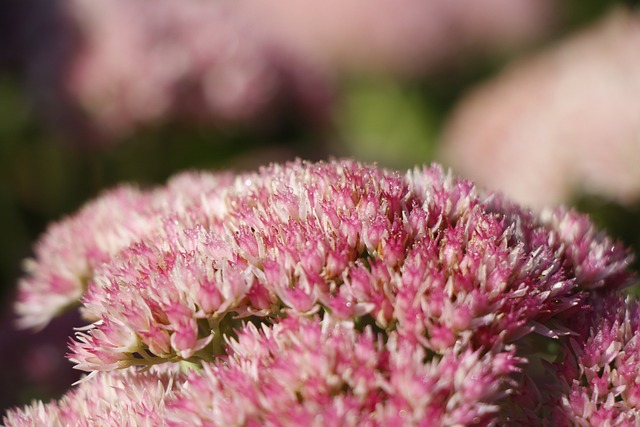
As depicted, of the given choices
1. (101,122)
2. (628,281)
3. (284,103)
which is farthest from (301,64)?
(628,281)

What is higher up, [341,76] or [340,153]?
[341,76]

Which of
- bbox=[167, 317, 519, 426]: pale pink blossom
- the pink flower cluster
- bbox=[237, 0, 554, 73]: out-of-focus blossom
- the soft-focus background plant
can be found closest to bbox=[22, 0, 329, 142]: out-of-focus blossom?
the soft-focus background plant

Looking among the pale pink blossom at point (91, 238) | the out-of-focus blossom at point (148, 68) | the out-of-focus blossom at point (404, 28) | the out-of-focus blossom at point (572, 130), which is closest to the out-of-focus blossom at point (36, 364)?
the pale pink blossom at point (91, 238)

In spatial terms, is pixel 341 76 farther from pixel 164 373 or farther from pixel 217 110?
pixel 164 373

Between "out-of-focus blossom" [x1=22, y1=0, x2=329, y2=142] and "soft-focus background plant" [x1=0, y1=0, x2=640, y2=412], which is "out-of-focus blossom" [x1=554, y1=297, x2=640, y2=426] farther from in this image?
"out-of-focus blossom" [x1=22, y1=0, x2=329, y2=142]

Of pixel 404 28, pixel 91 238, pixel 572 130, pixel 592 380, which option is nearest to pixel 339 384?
pixel 592 380

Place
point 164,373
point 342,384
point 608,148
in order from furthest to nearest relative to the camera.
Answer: point 608,148 → point 164,373 → point 342,384

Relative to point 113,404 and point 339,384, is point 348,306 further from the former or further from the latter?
point 113,404
